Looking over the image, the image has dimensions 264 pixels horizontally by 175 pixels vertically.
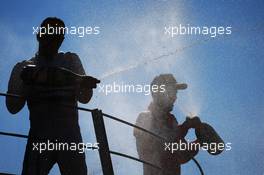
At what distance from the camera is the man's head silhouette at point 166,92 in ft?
21.4

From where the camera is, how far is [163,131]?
6164mm

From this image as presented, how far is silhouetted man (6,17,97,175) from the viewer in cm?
439

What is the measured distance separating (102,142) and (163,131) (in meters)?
2.55

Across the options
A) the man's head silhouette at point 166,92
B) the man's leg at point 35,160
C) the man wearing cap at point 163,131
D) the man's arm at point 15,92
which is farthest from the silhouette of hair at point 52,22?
the man's head silhouette at point 166,92

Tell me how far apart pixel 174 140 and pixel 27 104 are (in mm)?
1973

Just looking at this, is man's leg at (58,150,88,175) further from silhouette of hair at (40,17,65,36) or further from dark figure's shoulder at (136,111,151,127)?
dark figure's shoulder at (136,111,151,127)

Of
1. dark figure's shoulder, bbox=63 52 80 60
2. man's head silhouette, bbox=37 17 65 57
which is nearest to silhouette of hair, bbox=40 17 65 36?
man's head silhouette, bbox=37 17 65 57

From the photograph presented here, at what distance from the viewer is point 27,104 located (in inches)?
189

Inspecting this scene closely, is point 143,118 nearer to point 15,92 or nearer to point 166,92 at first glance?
point 166,92

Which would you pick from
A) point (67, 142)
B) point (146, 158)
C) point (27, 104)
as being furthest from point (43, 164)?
point (146, 158)

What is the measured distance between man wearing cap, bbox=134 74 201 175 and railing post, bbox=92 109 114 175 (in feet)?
6.16

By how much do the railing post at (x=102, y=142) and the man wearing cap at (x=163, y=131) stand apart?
6.16 ft

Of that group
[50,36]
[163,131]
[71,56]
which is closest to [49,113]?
[71,56]

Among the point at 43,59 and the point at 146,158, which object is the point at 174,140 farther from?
the point at 43,59
